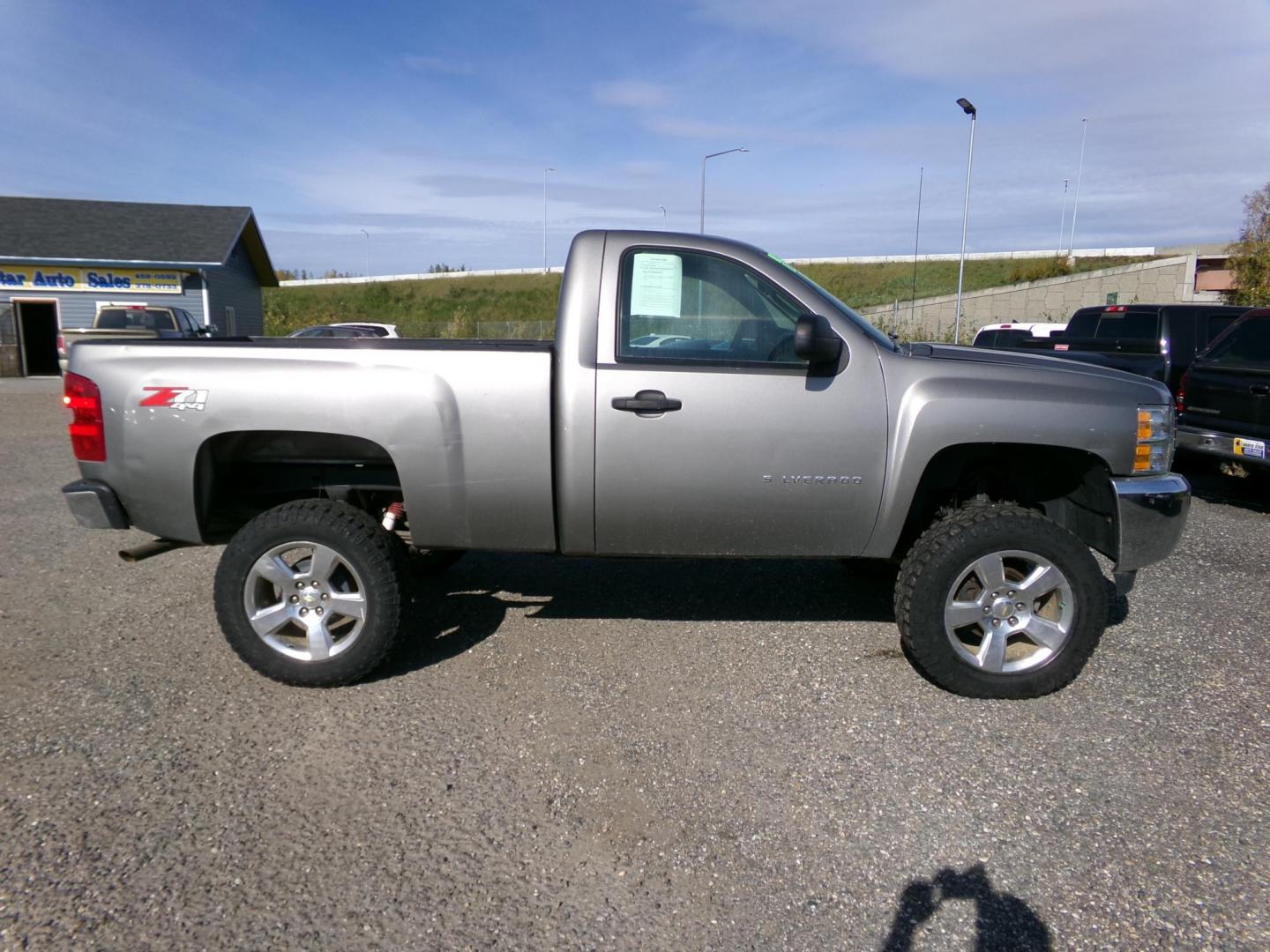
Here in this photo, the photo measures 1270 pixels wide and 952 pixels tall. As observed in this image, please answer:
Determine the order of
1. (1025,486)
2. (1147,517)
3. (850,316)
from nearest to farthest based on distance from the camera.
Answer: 1. (1147,517)
2. (850,316)
3. (1025,486)

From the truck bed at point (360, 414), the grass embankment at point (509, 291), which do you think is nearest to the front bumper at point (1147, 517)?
the truck bed at point (360, 414)

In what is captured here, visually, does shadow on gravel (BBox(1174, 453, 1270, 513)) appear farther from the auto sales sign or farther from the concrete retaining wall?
the concrete retaining wall

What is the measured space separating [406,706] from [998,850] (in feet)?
7.85

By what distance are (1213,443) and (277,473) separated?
7.69 metres

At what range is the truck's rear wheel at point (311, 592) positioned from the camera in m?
3.88

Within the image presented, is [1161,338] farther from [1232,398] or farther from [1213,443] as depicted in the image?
[1213,443]

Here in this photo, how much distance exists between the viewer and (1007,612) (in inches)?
156

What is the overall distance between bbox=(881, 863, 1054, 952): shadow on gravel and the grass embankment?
49.1 m

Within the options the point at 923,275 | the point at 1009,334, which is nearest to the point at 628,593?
the point at 1009,334

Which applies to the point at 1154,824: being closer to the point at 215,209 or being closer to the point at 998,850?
the point at 998,850

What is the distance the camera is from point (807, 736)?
3629 millimetres

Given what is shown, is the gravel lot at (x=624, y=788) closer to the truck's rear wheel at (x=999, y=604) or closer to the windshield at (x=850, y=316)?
the truck's rear wheel at (x=999, y=604)

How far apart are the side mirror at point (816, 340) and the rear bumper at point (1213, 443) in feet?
18.9

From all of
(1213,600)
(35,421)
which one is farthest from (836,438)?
(35,421)
